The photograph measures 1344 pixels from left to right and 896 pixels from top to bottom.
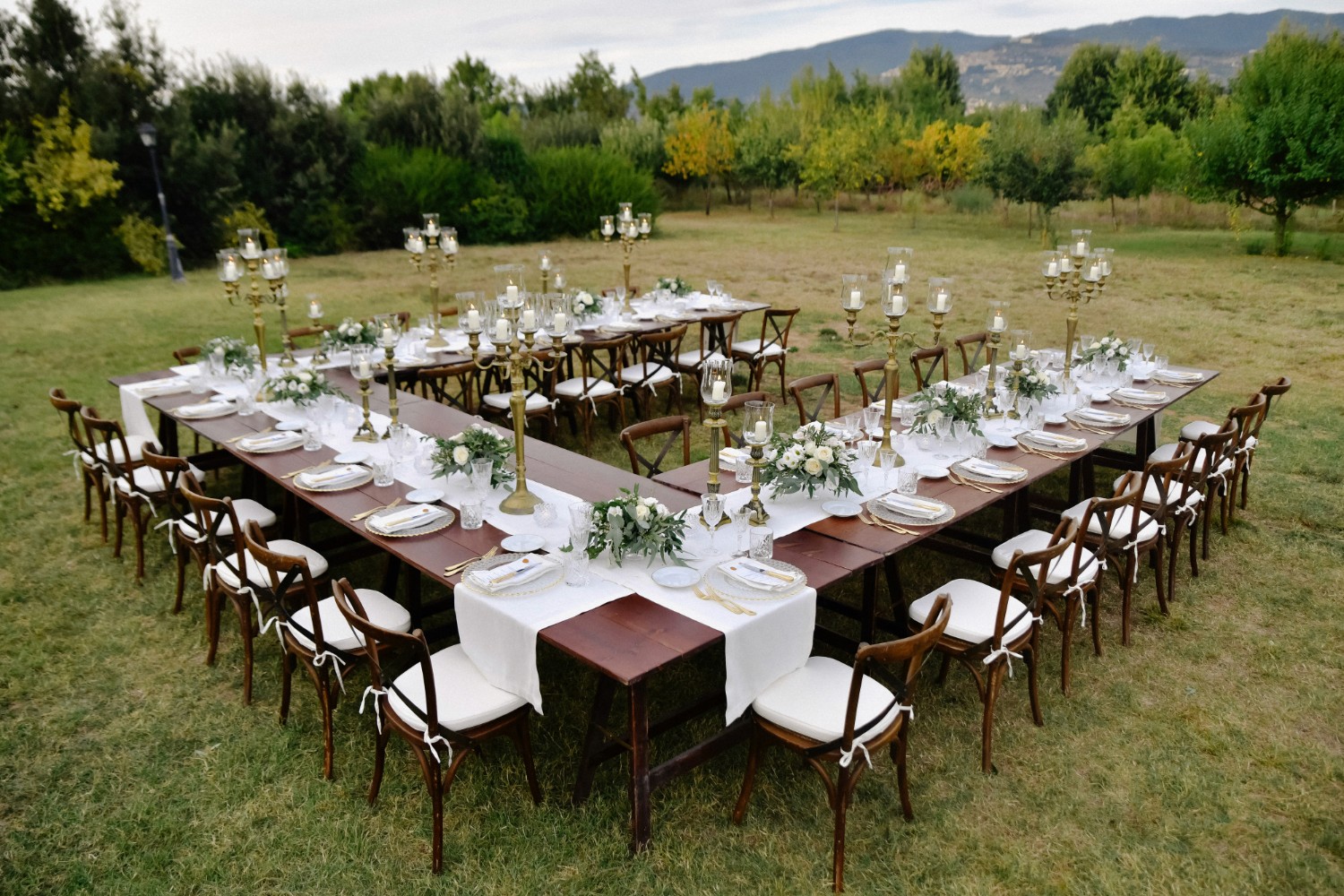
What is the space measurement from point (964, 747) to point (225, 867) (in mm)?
2794

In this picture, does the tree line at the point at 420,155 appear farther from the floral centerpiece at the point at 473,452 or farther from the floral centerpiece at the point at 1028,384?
the floral centerpiece at the point at 473,452

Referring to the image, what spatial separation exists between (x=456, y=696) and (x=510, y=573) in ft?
1.50

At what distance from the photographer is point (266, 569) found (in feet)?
13.1

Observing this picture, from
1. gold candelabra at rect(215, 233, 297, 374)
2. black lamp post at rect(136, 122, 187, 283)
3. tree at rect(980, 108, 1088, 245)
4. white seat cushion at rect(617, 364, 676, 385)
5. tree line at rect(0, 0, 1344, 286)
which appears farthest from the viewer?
tree at rect(980, 108, 1088, 245)

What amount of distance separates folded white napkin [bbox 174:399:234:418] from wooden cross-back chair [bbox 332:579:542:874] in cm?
283

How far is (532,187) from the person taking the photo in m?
23.2

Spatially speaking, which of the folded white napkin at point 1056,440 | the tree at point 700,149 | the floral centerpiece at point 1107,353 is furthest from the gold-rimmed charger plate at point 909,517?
the tree at point 700,149

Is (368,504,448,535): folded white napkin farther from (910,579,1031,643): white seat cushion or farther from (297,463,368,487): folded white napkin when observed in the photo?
(910,579,1031,643): white seat cushion

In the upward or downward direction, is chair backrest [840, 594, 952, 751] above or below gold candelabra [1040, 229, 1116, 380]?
below

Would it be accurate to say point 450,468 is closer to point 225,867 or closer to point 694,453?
point 225,867

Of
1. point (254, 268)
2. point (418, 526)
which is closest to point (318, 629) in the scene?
point (418, 526)

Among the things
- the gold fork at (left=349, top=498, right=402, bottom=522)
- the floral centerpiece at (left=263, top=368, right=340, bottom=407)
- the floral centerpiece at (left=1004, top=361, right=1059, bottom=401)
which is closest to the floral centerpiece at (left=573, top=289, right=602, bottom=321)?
the floral centerpiece at (left=263, top=368, right=340, bottom=407)

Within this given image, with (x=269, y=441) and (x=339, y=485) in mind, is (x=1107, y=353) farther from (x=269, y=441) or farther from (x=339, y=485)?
(x=269, y=441)

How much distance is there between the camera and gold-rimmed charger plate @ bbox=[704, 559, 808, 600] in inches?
125
